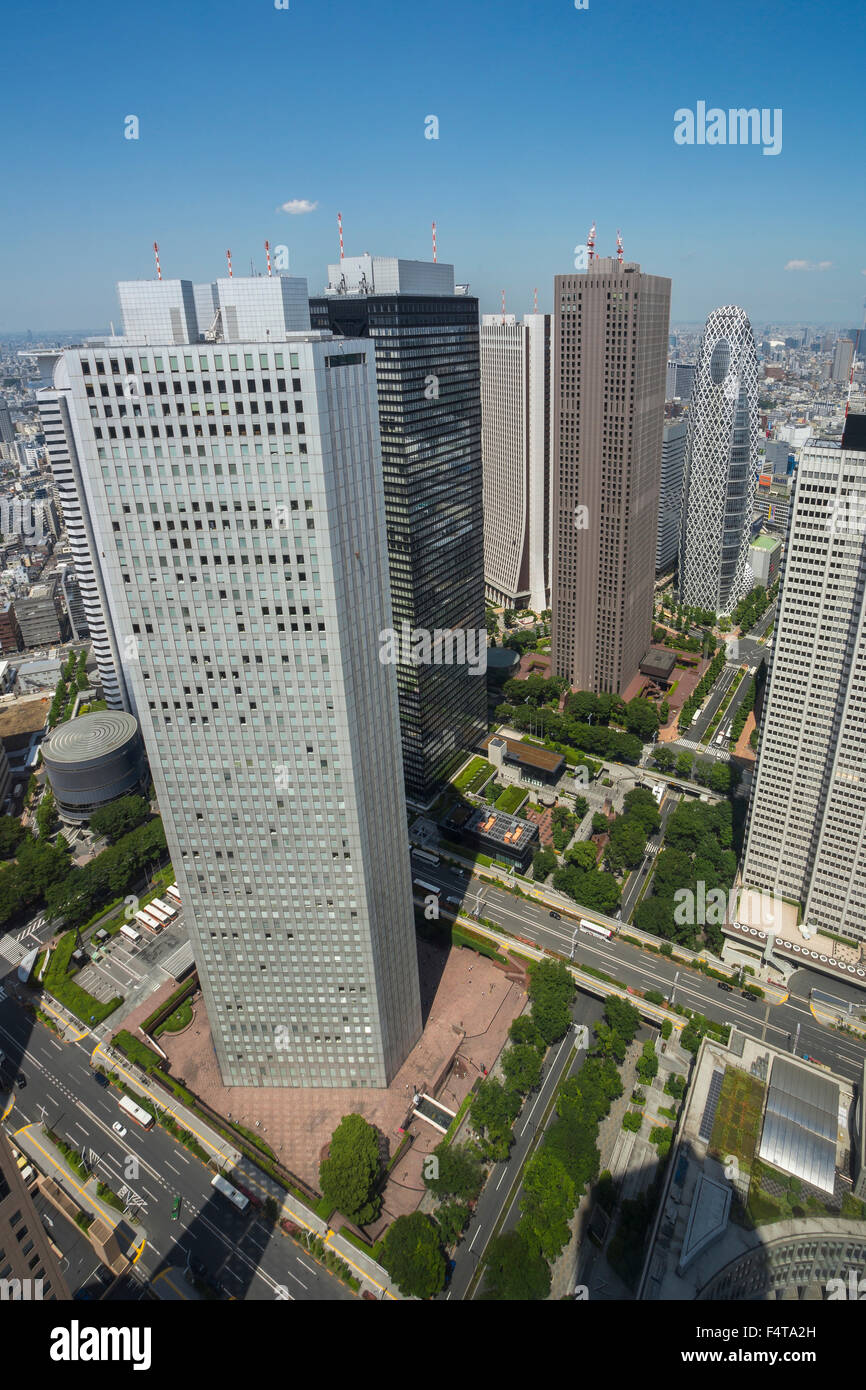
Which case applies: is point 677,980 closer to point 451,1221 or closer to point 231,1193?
point 451,1221

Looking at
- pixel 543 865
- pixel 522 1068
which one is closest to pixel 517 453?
pixel 543 865

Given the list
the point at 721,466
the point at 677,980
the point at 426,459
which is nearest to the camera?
the point at 677,980

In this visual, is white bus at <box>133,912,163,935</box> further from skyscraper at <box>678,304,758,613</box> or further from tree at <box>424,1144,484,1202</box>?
skyscraper at <box>678,304,758,613</box>

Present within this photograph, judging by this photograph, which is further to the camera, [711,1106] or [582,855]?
[582,855]

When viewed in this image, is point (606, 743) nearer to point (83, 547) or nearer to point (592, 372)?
point (592, 372)

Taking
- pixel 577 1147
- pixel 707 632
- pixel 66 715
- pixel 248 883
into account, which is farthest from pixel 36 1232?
pixel 707 632
